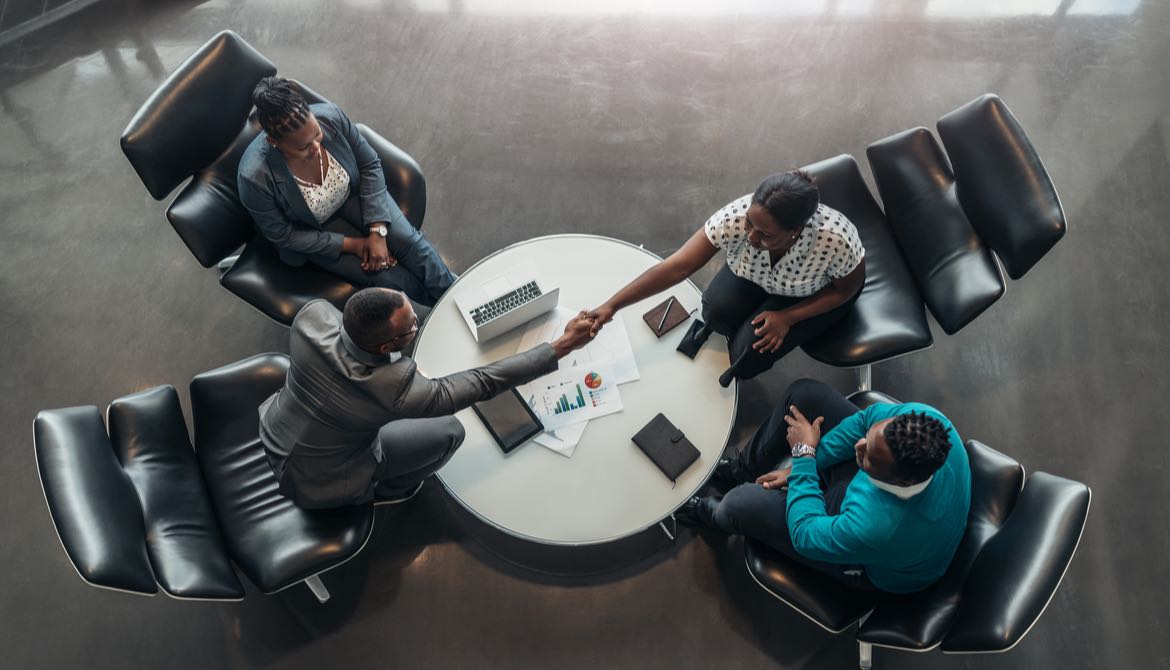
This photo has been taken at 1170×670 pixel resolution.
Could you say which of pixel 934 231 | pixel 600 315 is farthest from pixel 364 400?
pixel 934 231

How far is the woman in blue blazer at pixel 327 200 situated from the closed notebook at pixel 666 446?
3.79 feet

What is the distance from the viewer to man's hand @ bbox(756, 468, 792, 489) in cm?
249

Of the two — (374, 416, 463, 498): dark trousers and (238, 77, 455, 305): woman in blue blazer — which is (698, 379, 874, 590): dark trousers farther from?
(238, 77, 455, 305): woman in blue blazer

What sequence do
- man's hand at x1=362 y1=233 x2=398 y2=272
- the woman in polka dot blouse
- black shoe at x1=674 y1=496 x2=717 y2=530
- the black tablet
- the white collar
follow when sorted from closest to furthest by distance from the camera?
the white collar, the woman in polka dot blouse, the black tablet, black shoe at x1=674 y1=496 x2=717 y2=530, man's hand at x1=362 y1=233 x2=398 y2=272

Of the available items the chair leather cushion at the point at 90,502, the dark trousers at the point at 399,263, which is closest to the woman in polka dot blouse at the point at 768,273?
the dark trousers at the point at 399,263

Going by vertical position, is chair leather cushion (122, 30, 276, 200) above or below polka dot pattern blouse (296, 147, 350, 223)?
above

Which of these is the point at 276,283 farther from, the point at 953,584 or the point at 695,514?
the point at 953,584

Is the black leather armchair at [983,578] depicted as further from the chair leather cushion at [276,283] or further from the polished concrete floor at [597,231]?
the chair leather cushion at [276,283]

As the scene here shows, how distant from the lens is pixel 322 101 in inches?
116

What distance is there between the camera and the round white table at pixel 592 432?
8.23 feet

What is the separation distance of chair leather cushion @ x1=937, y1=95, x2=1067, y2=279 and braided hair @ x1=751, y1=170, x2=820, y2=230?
88cm

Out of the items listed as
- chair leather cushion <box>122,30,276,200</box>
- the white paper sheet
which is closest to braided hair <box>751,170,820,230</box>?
the white paper sheet

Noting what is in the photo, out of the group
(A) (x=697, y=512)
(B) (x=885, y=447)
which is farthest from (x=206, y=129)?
(B) (x=885, y=447)

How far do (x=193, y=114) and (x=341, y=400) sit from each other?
4.68 ft
